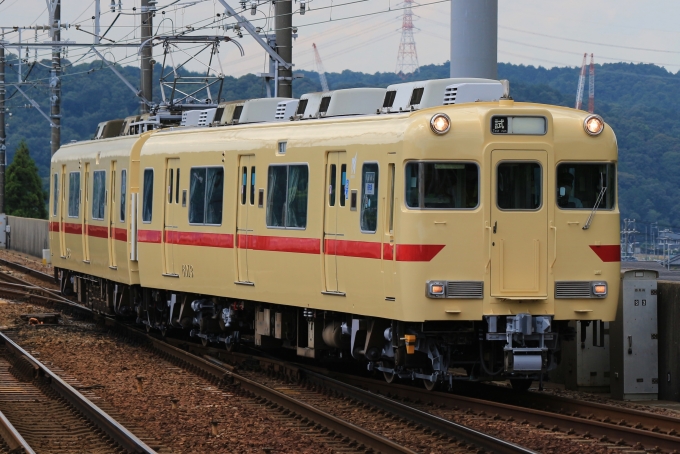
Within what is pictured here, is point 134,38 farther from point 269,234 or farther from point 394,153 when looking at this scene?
point 394,153

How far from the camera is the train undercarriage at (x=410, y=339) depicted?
1221 centimetres

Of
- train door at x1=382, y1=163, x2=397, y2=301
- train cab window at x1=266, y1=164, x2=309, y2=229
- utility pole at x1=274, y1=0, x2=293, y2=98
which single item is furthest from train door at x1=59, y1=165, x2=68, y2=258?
train door at x1=382, y1=163, x2=397, y2=301

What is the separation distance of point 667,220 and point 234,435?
2581 inches

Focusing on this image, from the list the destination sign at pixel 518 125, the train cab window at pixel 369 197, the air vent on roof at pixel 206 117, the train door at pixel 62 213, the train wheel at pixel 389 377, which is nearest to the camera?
the destination sign at pixel 518 125

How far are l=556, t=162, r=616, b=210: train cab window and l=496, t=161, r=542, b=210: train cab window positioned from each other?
27 centimetres

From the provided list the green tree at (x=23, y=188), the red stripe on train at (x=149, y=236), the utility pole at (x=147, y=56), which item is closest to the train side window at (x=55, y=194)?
the utility pole at (x=147, y=56)

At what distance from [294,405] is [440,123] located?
3.18 meters

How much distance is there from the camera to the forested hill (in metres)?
75.8

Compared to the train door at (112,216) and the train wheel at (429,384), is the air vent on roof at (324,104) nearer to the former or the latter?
the train wheel at (429,384)

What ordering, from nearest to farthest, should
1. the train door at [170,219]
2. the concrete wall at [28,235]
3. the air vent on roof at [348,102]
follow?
1. the air vent on roof at [348,102]
2. the train door at [170,219]
3. the concrete wall at [28,235]

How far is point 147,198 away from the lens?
62.5ft

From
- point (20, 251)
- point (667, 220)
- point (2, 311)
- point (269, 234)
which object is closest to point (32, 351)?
point (269, 234)

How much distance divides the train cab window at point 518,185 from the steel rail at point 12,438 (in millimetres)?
5116

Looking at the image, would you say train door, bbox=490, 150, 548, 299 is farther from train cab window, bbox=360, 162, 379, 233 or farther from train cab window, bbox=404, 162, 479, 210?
train cab window, bbox=360, 162, 379, 233
